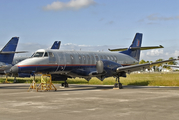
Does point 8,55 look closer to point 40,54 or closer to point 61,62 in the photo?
point 40,54

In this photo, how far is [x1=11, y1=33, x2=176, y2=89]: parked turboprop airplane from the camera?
68.3 feet

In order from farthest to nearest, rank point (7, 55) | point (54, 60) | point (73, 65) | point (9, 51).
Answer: point (9, 51)
point (7, 55)
point (73, 65)
point (54, 60)

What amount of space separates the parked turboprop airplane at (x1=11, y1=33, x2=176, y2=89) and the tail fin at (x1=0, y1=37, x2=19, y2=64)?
34.2 ft

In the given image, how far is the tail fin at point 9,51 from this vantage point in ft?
105

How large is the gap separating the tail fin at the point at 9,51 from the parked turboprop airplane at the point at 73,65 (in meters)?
10.4

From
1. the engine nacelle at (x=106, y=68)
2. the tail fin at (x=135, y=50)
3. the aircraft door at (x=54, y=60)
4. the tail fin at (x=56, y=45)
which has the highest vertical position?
the tail fin at (x=56, y=45)

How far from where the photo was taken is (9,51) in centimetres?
3306

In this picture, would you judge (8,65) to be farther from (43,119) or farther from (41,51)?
(43,119)

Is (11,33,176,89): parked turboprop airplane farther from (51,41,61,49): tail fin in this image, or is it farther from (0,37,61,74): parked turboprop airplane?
(51,41,61,49): tail fin

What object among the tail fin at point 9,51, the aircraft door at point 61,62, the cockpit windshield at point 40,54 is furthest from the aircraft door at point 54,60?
the tail fin at point 9,51

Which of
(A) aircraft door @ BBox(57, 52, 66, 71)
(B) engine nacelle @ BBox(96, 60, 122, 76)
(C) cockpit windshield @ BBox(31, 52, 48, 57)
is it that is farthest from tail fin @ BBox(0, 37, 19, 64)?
(B) engine nacelle @ BBox(96, 60, 122, 76)

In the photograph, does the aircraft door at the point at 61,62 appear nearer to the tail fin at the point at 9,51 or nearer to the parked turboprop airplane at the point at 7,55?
the parked turboprop airplane at the point at 7,55

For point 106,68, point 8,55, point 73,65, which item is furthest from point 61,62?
point 8,55

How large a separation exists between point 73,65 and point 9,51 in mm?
13778
